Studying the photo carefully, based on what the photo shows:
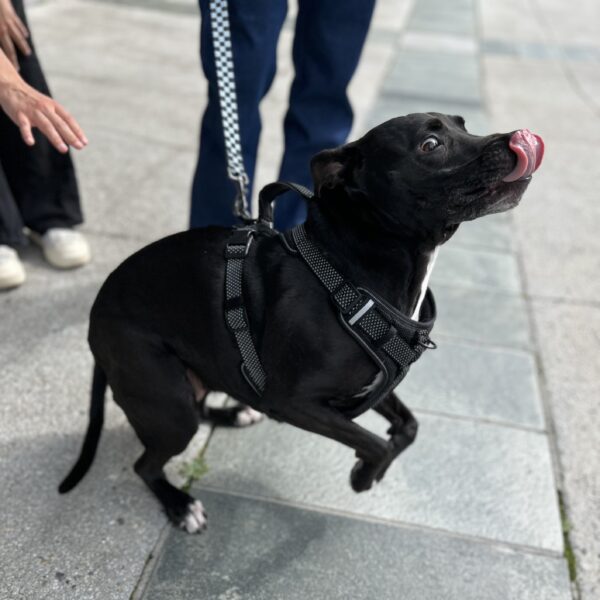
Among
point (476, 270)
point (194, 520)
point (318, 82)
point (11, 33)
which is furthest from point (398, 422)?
point (11, 33)

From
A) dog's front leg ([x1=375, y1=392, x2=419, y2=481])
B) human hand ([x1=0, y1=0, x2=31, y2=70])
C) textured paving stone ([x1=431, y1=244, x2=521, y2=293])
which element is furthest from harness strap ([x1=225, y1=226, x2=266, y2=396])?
textured paving stone ([x1=431, y1=244, x2=521, y2=293])

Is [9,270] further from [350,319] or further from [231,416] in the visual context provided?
[350,319]

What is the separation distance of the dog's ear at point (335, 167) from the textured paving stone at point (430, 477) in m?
1.12

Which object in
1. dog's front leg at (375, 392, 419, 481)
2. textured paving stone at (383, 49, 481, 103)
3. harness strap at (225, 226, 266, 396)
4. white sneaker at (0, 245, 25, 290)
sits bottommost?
textured paving stone at (383, 49, 481, 103)

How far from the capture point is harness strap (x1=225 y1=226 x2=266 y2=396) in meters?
2.05

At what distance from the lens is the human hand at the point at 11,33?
2.93m

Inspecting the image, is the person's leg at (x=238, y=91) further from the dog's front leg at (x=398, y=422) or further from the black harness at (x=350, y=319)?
the dog's front leg at (x=398, y=422)

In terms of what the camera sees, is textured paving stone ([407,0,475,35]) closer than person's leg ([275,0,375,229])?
No

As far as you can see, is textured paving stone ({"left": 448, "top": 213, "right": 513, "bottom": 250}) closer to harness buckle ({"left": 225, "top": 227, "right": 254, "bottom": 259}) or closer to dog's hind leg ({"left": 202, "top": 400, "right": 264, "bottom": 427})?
dog's hind leg ({"left": 202, "top": 400, "right": 264, "bottom": 427})

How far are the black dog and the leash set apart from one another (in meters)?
0.38

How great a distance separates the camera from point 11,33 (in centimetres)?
301

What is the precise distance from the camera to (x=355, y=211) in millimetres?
2014

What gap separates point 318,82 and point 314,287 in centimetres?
149

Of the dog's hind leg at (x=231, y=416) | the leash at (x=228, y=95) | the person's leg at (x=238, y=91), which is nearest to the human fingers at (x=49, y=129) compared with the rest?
the leash at (x=228, y=95)
